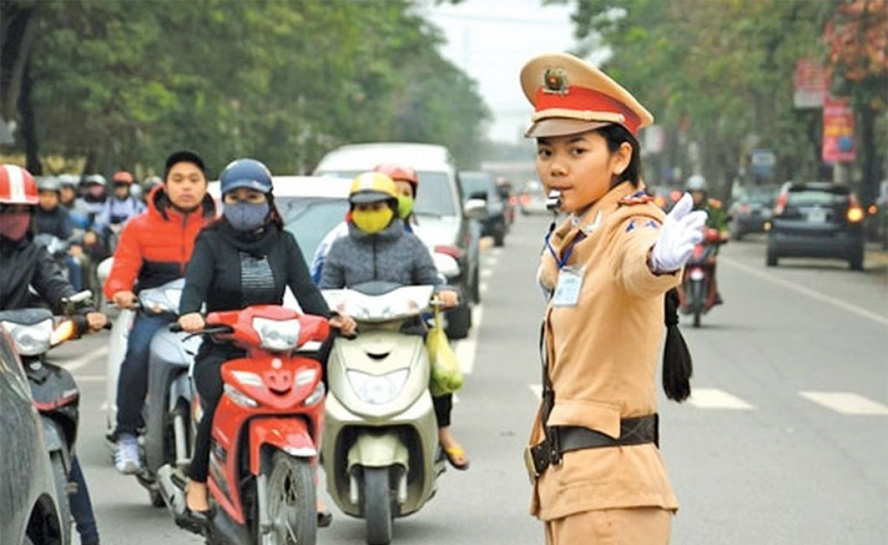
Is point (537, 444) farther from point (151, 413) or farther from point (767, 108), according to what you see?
point (767, 108)

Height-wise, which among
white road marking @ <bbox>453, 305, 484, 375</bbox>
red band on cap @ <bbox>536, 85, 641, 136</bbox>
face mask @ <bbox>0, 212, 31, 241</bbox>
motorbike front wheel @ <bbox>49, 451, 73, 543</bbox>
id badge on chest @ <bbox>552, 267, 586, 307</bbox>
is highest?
red band on cap @ <bbox>536, 85, 641, 136</bbox>

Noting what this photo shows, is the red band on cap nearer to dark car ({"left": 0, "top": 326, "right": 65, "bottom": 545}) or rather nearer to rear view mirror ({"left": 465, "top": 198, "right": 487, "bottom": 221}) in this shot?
dark car ({"left": 0, "top": 326, "right": 65, "bottom": 545})

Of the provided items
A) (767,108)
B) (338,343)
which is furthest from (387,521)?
(767,108)

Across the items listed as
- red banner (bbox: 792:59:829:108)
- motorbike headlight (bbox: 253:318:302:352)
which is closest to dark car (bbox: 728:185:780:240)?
red banner (bbox: 792:59:829:108)

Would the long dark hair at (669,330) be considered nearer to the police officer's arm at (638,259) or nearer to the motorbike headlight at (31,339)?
the police officer's arm at (638,259)

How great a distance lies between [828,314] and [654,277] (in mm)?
23430

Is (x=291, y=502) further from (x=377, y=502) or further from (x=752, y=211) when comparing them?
(x=752, y=211)

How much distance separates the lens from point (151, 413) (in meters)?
10.4

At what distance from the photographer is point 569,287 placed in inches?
209

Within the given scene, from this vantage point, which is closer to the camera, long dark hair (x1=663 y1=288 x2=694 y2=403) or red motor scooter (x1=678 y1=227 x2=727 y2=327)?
long dark hair (x1=663 y1=288 x2=694 y2=403)

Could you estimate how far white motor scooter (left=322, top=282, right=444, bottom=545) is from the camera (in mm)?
9719

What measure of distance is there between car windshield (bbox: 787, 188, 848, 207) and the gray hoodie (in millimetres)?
31231

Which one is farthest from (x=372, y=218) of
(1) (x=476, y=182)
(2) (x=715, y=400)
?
(1) (x=476, y=182)

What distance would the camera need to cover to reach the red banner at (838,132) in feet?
181
